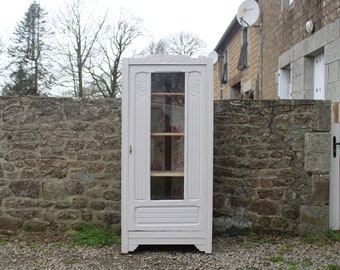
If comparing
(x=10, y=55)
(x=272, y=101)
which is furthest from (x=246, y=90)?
(x=10, y=55)

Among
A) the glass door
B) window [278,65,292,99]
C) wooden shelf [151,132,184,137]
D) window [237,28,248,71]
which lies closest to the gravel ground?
the glass door

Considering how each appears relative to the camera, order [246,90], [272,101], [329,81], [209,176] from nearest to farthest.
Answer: [209,176] → [272,101] → [329,81] → [246,90]

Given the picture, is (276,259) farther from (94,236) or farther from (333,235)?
(94,236)

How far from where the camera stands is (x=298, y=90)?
25.5ft

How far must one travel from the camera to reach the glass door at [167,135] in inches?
166

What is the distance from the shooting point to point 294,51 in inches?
312

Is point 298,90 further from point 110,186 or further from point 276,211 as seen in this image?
point 110,186

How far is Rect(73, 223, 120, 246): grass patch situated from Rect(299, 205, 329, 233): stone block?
7.50ft

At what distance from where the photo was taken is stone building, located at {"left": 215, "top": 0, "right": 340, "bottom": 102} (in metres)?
6.38

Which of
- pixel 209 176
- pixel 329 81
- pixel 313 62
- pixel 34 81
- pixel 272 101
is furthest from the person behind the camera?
pixel 34 81

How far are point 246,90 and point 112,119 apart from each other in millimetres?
8145

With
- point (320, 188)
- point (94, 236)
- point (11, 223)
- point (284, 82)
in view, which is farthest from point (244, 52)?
point (11, 223)

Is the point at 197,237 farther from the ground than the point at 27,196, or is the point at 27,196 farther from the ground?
the point at 27,196

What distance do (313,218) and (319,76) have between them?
337cm
